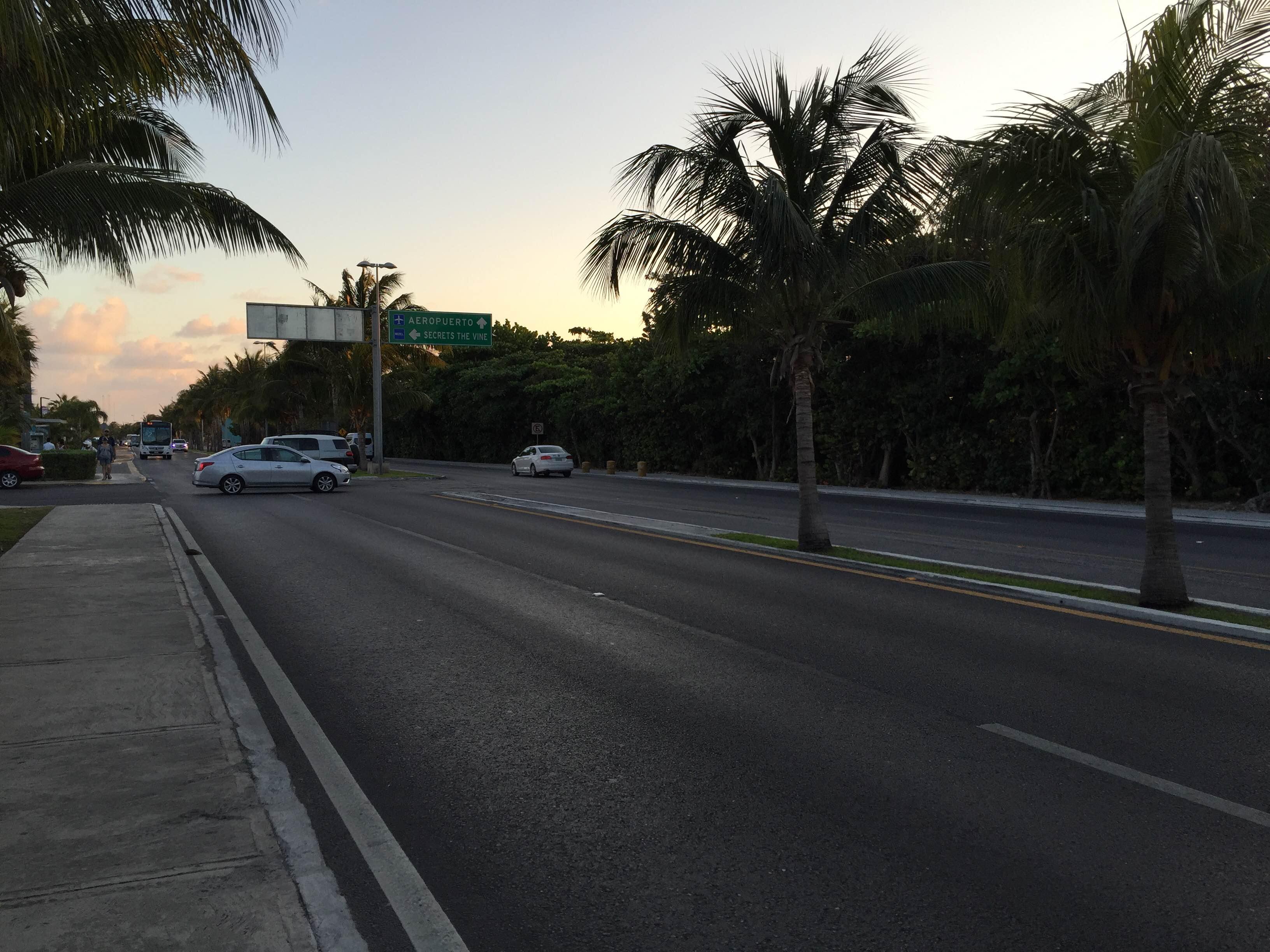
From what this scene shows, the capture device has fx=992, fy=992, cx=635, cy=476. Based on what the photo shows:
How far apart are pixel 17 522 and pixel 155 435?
8138cm

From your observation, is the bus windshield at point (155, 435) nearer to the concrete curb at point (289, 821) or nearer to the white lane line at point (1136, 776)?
the concrete curb at point (289, 821)

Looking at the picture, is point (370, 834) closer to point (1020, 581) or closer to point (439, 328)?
point (1020, 581)

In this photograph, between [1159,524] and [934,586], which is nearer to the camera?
[1159,524]

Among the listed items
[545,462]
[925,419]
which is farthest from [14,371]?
[925,419]

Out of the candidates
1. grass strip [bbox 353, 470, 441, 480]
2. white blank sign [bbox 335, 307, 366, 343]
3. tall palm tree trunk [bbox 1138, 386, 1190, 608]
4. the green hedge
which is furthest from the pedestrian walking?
tall palm tree trunk [bbox 1138, 386, 1190, 608]

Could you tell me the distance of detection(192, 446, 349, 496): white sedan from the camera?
2936 cm

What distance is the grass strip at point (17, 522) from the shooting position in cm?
1552

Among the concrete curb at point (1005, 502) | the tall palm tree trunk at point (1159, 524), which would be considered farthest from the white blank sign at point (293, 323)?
the tall palm tree trunk at point (1159, 524)

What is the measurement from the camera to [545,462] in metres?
43.6

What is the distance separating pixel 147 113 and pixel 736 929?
568 inches

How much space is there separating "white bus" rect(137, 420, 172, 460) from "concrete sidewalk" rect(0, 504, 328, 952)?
90482 millimetres

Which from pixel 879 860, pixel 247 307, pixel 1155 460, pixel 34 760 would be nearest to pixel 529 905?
pixel 879 860

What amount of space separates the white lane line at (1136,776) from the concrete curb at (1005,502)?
10.8 meters

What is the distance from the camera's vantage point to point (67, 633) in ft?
28.1
